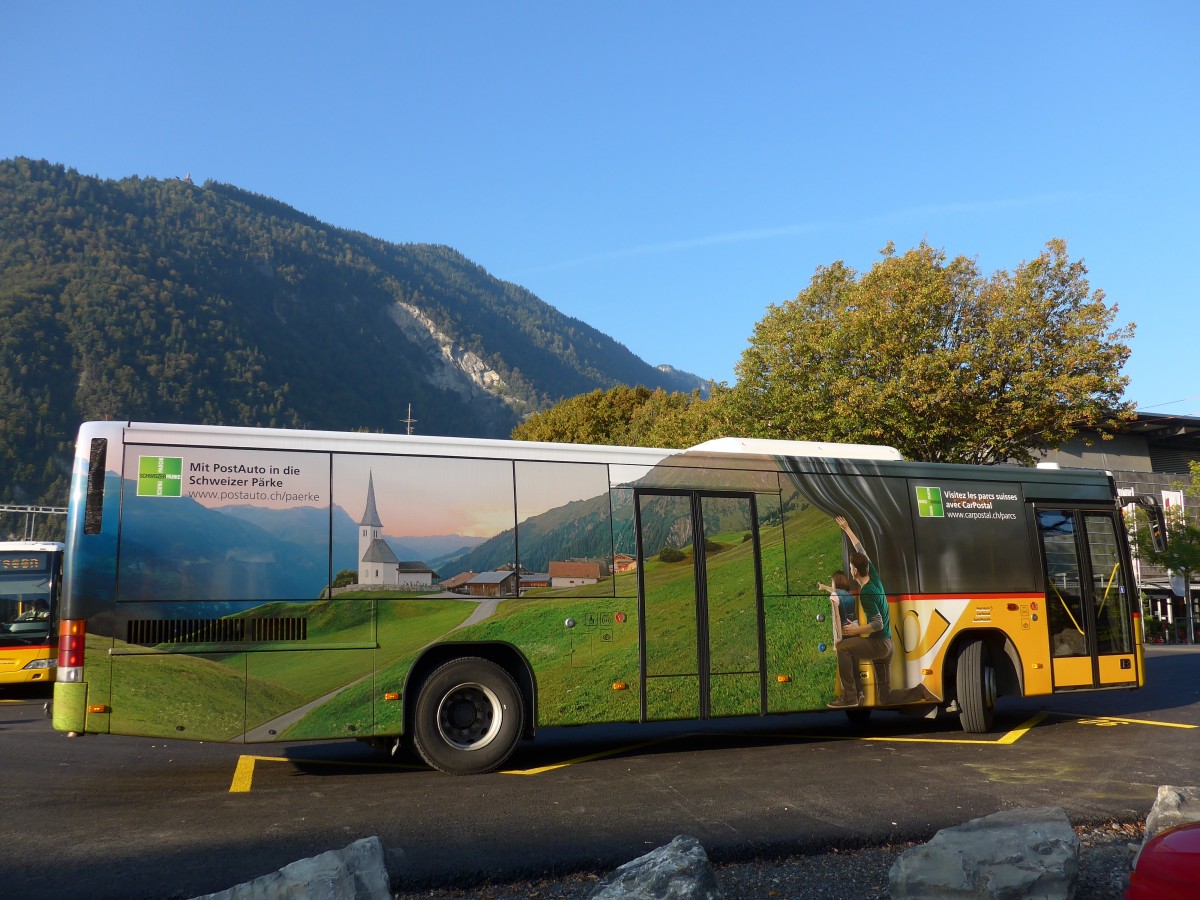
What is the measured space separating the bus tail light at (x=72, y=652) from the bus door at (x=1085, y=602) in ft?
33.9

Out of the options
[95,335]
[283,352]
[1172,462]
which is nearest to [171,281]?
[283,352]

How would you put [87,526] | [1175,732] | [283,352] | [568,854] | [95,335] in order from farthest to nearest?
[283,352] → [95,335] → [1175,732] → [87,526] → [568,854]

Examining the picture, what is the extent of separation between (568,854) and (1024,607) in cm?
775

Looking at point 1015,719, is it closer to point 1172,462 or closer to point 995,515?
point 995,515

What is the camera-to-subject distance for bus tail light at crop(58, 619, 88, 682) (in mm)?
7949

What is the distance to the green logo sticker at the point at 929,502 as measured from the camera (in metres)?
11.5

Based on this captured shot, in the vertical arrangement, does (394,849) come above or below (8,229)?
below

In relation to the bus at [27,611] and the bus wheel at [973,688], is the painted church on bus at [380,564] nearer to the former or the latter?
the bus wheel at [973,688]

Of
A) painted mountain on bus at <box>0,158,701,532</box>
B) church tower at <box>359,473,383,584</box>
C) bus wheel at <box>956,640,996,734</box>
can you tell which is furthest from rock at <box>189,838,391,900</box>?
painted mountain on bus at <box>0,158,701,532</box>

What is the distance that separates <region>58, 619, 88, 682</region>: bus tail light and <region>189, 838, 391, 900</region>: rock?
437 cm

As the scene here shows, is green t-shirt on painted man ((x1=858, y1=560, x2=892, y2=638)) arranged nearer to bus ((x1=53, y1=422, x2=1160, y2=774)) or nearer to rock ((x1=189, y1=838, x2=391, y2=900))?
bus ((x1=53, y1=422, x2=1160, y2=774))

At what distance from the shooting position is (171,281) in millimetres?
155750

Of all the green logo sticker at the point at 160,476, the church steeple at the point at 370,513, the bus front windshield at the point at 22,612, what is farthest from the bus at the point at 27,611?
the church steeple at the point at 370,513

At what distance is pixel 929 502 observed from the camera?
1157 centimetres
